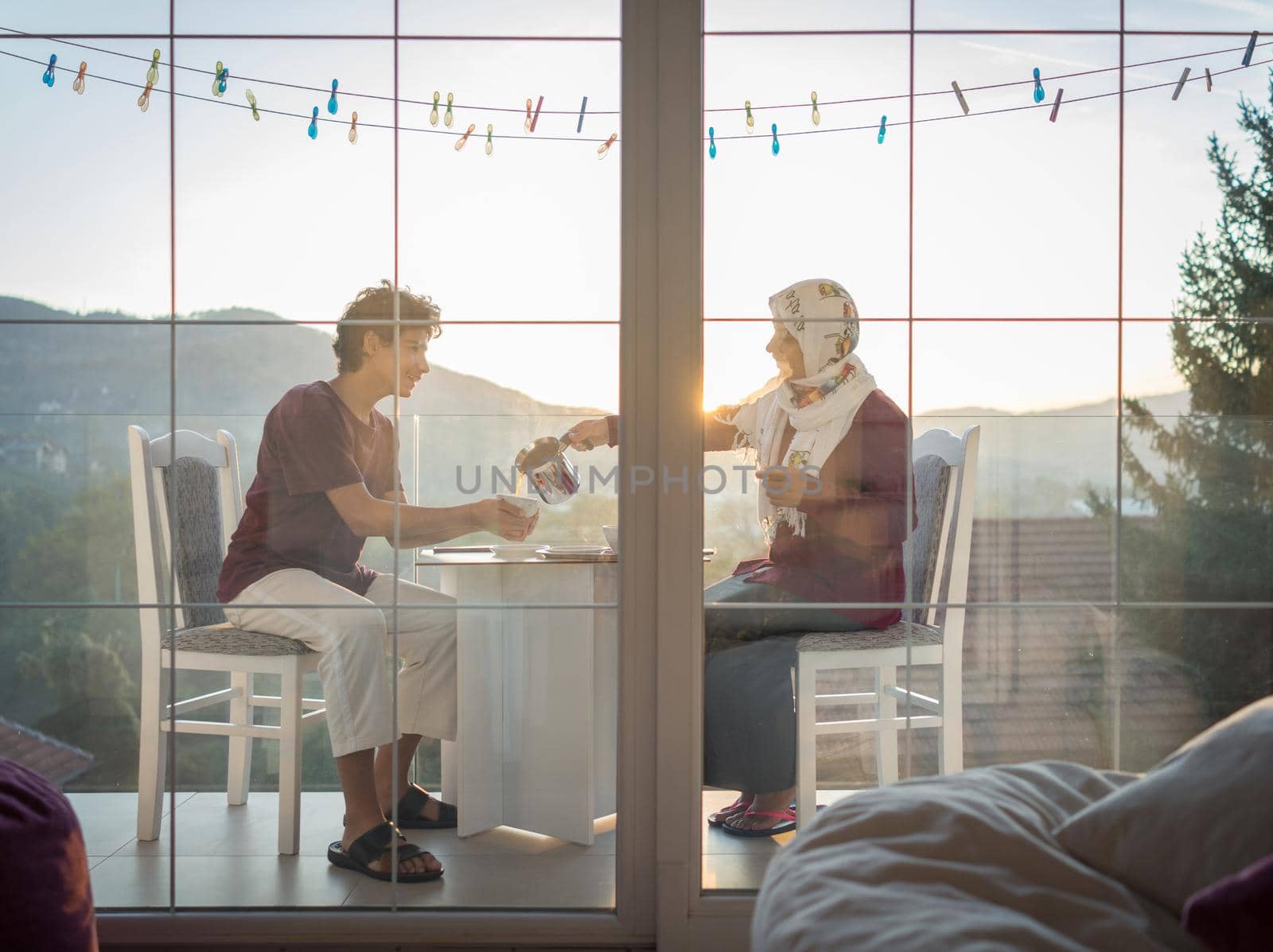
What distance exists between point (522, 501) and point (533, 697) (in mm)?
449

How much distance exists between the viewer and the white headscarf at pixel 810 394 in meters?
2.37

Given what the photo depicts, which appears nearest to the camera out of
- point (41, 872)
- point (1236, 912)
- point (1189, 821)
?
point (1236, 912)

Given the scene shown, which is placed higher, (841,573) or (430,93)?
(430,93)

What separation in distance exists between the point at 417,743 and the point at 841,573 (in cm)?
104

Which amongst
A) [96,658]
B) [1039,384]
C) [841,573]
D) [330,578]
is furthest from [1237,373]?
[96,658]

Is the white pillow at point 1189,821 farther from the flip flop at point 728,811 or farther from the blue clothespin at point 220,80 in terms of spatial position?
the blue clothespin at point 220,80

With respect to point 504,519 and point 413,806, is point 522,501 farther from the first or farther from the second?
point 413,806

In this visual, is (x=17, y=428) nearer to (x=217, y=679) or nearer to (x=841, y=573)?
(x=217, y=679)

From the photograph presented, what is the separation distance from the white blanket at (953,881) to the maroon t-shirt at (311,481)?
1.29 meters

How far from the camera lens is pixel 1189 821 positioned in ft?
4.00

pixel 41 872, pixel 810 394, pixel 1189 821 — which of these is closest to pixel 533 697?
pixel 810 394

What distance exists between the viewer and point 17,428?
2.38 metres

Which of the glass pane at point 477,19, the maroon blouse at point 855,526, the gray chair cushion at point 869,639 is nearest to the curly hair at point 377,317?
the maroon blouse at point 855,526

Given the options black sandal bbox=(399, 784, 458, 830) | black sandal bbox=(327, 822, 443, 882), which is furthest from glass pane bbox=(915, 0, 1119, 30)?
black sandal bbox=(327, 822, 443, 882)
